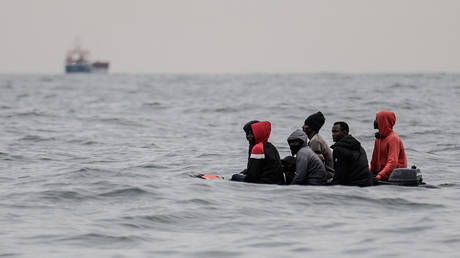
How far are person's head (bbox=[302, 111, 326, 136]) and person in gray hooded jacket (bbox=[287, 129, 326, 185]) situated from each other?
430mm

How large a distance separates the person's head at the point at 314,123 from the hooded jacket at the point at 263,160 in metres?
0.75

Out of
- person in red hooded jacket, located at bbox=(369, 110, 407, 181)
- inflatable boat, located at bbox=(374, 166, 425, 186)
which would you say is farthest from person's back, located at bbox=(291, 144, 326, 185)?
person in red hooded jacket, located at bbox=(369, 110, 407, 181)

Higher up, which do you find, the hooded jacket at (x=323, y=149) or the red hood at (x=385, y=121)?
the red hood at (x=385, y=121)

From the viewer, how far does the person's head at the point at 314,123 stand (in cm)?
1391

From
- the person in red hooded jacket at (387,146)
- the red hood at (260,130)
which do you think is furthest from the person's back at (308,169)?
the person in red hooded jacket at (387,146)

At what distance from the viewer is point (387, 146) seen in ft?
47.8

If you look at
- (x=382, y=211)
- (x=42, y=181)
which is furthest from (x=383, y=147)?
(x=42, y=181)

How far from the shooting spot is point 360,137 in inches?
1085

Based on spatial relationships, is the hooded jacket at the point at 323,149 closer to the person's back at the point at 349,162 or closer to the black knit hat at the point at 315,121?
the black knit hat at the point at 315,121

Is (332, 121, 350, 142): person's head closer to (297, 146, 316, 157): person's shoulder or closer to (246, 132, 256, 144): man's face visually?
(297, 146, 316, 157): person's shoulder

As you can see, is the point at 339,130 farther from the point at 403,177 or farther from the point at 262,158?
the point at 403,177

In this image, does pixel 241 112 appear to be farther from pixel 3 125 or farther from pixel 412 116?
pixel 3 125

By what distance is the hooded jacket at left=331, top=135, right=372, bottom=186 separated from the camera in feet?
43.7

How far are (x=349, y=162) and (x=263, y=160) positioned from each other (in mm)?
1520
